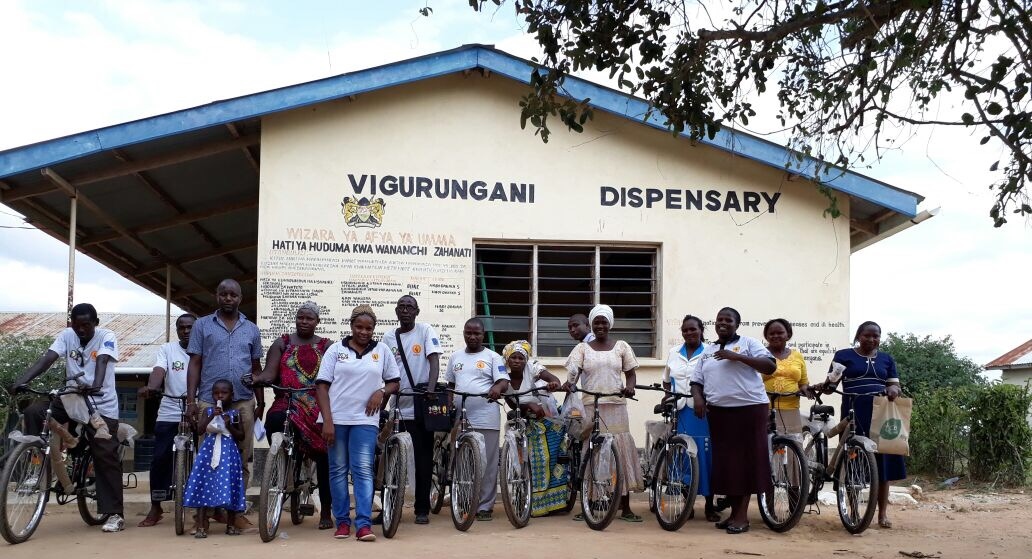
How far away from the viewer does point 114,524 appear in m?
7.69

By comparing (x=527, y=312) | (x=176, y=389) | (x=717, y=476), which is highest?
(x=527, y=312)

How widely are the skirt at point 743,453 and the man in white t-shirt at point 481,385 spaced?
1.78 m

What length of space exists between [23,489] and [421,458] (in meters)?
2.90

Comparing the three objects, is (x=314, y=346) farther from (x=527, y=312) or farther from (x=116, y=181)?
(x=116, y=181)

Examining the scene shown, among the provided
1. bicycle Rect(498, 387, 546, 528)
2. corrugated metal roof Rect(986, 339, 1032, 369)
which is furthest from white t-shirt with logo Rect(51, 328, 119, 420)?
corrugated metal roof Rect(986, 339, 1032, 369)

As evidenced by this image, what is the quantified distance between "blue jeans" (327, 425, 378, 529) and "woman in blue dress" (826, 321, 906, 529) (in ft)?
12.4

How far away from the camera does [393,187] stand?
1035 cm

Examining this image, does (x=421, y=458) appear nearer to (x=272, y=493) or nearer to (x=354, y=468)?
(x=354, y=468)

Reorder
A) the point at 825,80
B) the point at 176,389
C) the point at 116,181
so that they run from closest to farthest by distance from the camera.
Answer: the point at 825,80 < the point at 176,389 < the point at 116,181

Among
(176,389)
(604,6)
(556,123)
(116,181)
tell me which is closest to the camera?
(604,6)

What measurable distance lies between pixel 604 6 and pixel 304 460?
4027mm

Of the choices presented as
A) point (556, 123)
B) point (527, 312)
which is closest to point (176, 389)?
point (527, 312)

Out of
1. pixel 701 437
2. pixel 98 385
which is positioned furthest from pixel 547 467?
pixel 98 385

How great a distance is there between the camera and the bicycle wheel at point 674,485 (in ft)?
25.2
